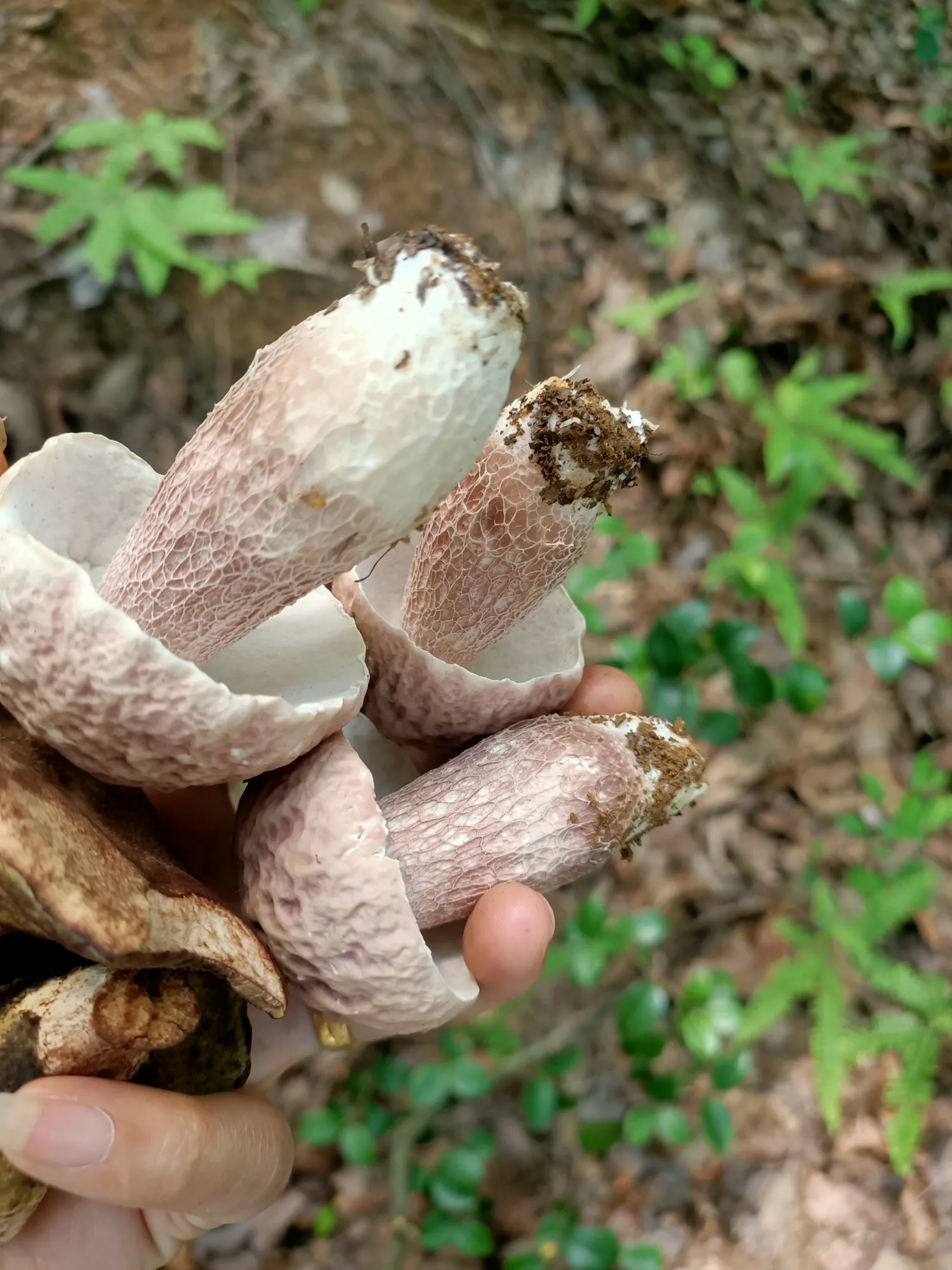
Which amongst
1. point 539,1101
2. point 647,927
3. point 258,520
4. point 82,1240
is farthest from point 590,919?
point 258,520

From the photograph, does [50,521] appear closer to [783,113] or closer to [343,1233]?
[343,1233]

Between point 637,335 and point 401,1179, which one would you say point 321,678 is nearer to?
point 401,1179

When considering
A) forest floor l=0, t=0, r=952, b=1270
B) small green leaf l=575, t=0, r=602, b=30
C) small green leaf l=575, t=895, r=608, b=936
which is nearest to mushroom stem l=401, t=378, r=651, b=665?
small green leaf l=575, t=895, r=608, b=936

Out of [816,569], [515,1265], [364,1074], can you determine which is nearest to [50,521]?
[364,1074]

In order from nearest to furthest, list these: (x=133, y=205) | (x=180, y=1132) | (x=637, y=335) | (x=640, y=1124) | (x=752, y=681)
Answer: (x=180, y=1132) → (x=640, y=1124) → (x=752, y=681) → (x=133, y=205) → (x=637, y=335)

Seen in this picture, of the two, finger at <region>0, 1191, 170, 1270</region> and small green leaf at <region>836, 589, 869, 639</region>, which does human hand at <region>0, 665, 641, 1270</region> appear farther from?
small green leaf at <region>836, 589, 869, 639</region>

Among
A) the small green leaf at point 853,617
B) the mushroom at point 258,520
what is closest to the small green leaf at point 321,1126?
the mushroom at point 258,520

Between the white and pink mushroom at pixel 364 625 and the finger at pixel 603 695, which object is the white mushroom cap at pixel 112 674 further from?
the finger at pixel 603 695
